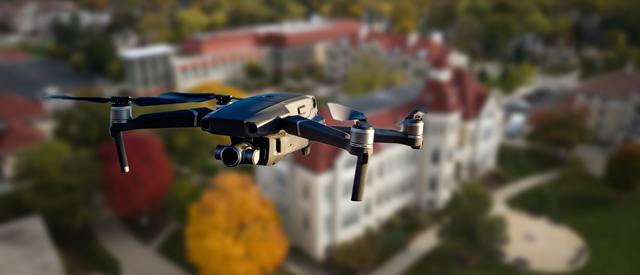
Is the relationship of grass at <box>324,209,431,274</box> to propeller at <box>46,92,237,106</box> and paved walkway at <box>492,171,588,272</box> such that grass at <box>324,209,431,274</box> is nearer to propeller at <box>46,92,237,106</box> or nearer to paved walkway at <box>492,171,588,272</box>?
paved walkway at <box>492,171,588,272</box>

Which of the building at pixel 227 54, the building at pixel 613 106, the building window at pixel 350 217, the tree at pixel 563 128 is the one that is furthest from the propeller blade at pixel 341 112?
the building at pixel 227 54

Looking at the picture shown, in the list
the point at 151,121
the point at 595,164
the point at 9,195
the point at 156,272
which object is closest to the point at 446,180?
the point at 595,164

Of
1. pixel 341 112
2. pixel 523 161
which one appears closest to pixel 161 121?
pixel 341 112

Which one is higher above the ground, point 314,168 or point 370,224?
point 314,168

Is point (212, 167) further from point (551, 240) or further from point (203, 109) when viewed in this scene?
point (203, 109)

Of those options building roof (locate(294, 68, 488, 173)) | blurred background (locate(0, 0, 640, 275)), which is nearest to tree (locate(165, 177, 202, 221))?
blurred background (locate(0, 0, 640, 275))

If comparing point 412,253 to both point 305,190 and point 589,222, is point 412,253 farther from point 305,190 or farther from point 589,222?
point 589,222

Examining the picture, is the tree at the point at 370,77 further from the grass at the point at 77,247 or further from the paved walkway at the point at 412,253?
the grass at the point at 77,247
